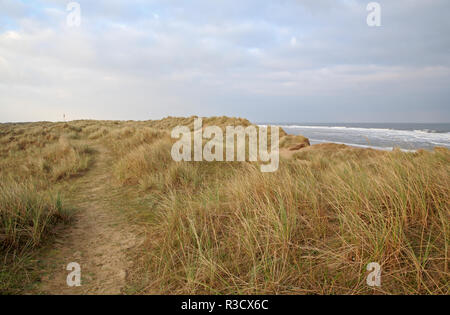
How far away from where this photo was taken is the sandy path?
188cm

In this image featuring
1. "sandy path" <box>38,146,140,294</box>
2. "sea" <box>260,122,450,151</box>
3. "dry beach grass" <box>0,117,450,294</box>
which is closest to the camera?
"dry beach grass" <box>0,117,450,294</box>

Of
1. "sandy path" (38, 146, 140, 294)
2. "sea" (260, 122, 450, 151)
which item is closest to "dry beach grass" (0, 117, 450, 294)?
"sandy path" (38, 146, 140, 294)

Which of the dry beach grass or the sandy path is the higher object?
the dry beach grass

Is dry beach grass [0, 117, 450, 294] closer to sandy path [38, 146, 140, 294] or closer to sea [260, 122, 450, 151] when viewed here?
sandy path [38, 146, 140, 294]

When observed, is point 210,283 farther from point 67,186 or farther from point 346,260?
point 67,186

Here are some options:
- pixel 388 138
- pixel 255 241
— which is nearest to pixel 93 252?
pixel 255 241

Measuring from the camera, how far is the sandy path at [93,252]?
1.88 meters

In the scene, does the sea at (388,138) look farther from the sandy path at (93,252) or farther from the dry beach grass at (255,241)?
the sandy path at (93,252)

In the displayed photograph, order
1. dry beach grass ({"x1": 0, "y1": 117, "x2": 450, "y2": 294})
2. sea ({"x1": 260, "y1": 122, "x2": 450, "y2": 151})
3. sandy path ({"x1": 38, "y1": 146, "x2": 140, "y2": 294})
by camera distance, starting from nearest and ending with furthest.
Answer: dry beach grass ({"x1": 0, "y1": 117, "x2": 450, "y2": 294}) < sandy path ({"x1": 38, "y1": 146, "x2": 140, "y2": 294}) < sea ({"x1": 260, "y1": 122, "x2": 450, "y2": 151})

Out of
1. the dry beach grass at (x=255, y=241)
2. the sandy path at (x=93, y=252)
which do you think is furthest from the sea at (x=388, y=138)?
the sandy path at (x=93, y=252)

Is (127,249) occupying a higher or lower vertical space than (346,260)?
lower

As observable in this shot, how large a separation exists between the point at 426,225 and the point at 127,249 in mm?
2934
